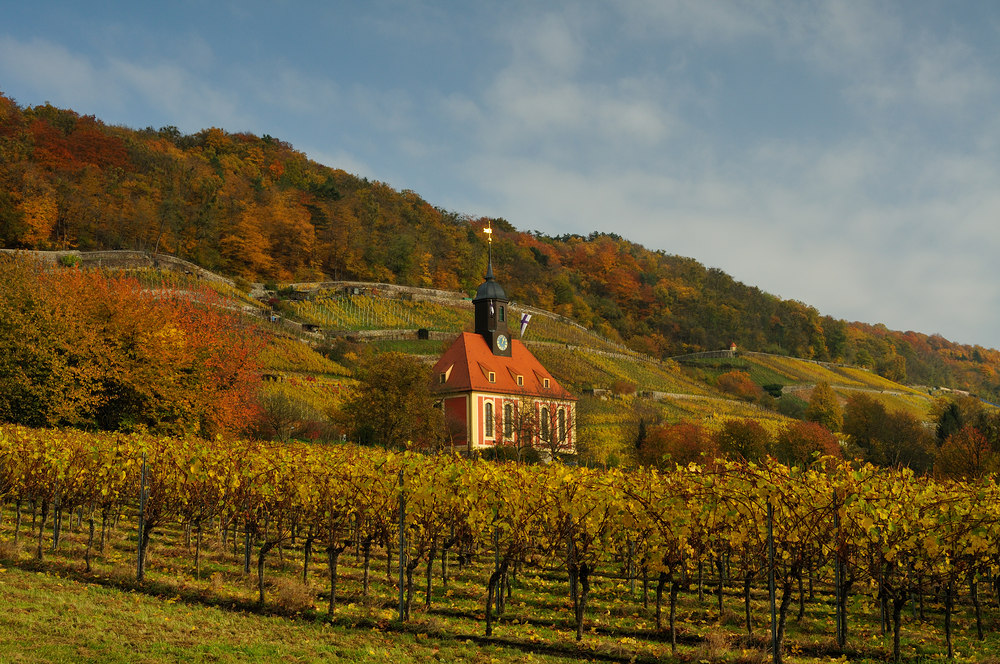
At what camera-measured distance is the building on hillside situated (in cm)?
4634

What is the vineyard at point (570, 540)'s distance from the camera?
10.1 m

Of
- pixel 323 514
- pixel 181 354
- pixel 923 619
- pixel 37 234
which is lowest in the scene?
pixel 923 619

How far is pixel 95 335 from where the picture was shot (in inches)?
1028

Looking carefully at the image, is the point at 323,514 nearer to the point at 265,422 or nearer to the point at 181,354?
the point at 181,354

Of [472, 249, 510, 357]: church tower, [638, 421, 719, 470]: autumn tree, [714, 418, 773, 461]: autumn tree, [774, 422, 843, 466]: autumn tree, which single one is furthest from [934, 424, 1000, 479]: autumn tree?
[472, 249, 510, 357]: church tower

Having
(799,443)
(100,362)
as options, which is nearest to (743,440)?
(799,443)

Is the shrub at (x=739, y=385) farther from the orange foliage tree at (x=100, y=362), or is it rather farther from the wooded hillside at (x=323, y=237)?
the orange foliage tree at (x=100, y=362)

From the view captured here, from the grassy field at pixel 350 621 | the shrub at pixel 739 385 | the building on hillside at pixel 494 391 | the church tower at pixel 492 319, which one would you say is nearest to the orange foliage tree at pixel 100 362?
the grassy field at pixel 350 621

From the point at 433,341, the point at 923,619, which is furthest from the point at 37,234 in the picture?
the point at 923,619

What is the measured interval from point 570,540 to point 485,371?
39643 millimetres

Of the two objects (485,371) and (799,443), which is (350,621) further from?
(485,371)

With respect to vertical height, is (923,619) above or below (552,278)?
below

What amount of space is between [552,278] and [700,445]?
239 feet

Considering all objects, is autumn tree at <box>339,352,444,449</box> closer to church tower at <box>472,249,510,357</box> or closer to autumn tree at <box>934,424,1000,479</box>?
church tower at <box>472,249,510,357</box>
